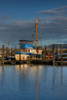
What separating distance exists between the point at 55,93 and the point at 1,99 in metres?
6.26

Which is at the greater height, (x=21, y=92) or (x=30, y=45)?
(x=30, y=45)

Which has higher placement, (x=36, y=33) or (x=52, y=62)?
(x=36, y=33)

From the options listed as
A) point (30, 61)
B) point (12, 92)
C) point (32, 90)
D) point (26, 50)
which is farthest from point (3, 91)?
point (26, 50)

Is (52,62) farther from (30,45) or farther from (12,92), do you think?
(12,92)

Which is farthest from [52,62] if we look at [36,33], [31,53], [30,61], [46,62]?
[36,33]

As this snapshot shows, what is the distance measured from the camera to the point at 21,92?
23.8 meters

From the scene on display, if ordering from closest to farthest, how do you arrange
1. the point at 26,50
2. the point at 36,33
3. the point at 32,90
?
the point at 32,90 → the point at 26,50 → the point at 36,33

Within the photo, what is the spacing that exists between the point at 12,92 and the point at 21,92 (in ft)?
3.35

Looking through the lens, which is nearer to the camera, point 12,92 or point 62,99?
point 62,99

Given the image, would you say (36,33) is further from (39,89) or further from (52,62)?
(39,89)

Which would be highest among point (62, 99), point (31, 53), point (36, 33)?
point (36, 33)

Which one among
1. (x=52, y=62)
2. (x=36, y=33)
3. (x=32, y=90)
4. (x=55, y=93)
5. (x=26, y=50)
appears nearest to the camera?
(x=55, y=93)

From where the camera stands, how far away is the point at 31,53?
252 ft

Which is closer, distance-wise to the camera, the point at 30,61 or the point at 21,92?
the point at 21,92
